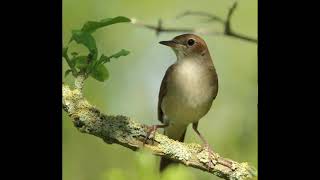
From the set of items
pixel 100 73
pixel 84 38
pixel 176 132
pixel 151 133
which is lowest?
pixel 176 132

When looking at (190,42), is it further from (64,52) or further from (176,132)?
(64,52)

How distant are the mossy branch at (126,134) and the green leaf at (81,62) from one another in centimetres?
5

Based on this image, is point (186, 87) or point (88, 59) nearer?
point (88, 59)

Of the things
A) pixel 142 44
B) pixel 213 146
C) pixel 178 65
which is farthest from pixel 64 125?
pixel 178 65

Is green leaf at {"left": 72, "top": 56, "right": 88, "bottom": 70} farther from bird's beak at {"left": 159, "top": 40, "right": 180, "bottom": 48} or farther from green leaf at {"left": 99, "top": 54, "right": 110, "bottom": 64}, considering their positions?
bird's beak at {"left": 159, "top": 40, "right": 180, "bottom": 48}

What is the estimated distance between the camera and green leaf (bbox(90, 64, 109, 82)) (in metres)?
1.62

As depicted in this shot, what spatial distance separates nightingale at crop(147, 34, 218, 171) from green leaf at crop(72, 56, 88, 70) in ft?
2.72

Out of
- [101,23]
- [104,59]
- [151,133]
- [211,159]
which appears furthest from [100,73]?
[211,159]

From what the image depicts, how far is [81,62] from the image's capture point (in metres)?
1.67

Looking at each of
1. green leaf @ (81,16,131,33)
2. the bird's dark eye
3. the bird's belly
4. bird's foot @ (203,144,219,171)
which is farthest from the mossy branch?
the bird's dark eye

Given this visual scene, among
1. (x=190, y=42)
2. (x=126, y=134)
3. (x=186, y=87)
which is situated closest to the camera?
(x=126, y=134)

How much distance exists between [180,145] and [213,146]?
6.2 inches

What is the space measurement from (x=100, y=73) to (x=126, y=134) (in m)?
0.27

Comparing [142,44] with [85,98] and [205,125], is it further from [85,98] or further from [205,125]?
[205,125]
